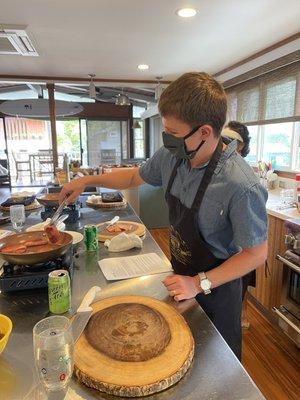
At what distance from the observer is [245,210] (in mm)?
985

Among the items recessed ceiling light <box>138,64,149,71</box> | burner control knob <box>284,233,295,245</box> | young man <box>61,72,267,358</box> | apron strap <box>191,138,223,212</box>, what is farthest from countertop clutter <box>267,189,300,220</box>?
recessed ceiling light <box>138,64,149,71</box>

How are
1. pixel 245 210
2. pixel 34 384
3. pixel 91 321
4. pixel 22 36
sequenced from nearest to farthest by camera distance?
pixel 34 384
pixel 91 321
pixel 245 210
pixel 22 36

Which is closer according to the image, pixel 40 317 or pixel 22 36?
pixel 40 317

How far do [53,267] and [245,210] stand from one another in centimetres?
69

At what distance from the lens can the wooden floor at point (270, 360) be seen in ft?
5.90

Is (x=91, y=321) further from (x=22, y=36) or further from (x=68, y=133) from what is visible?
(x=68, y=133)

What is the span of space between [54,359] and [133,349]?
0.18m

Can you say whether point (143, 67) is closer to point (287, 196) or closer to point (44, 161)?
point (287, 196)

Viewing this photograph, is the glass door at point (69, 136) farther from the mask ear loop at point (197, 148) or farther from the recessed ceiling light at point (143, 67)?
the mask ear loop at point (197, 148)

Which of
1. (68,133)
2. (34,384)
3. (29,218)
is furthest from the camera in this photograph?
(68,133)

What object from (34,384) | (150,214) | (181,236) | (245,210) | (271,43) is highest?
(271,43)

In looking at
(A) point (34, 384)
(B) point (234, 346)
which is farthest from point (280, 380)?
(A) point (34, 384)

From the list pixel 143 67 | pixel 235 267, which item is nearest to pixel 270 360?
pixel 235 267

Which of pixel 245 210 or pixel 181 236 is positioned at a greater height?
pixel 245 210
